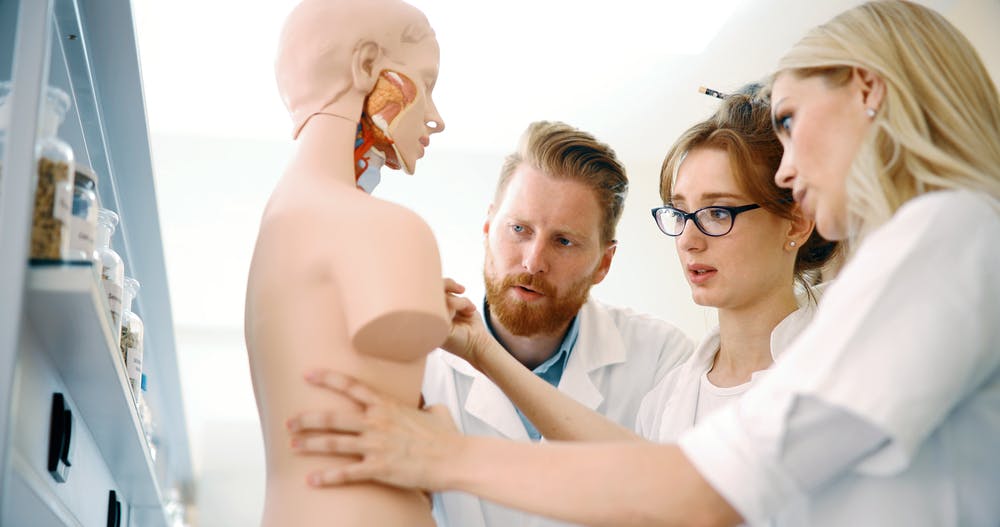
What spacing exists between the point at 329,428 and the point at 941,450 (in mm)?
776

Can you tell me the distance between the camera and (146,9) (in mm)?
3779

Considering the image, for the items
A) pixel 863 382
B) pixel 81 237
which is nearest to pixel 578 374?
pixel 863 382

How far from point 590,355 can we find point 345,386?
1.24m

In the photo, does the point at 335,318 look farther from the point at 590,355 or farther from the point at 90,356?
the point at 590,355

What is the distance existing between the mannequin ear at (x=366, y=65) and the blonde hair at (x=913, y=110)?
667mm

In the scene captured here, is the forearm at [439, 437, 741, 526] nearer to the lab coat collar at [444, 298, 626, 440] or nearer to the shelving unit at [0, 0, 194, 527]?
the shelving unit at [0, 0, 194, 527]

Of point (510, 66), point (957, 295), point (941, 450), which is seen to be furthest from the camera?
point (510, 66)

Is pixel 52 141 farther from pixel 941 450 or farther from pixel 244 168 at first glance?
pixel 244 168

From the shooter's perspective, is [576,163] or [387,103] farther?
[576,163]

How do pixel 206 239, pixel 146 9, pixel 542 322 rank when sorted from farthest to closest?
pixel 206 239, pixel 146 9, pixel 542 322

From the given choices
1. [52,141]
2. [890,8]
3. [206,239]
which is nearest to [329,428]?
[52,141]

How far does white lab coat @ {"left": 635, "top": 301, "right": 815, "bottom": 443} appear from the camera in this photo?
1.85 m

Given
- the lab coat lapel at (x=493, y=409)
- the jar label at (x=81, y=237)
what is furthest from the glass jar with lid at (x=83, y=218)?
the lab coat lapel at (x=493, y=409)

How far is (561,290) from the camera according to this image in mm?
2293
